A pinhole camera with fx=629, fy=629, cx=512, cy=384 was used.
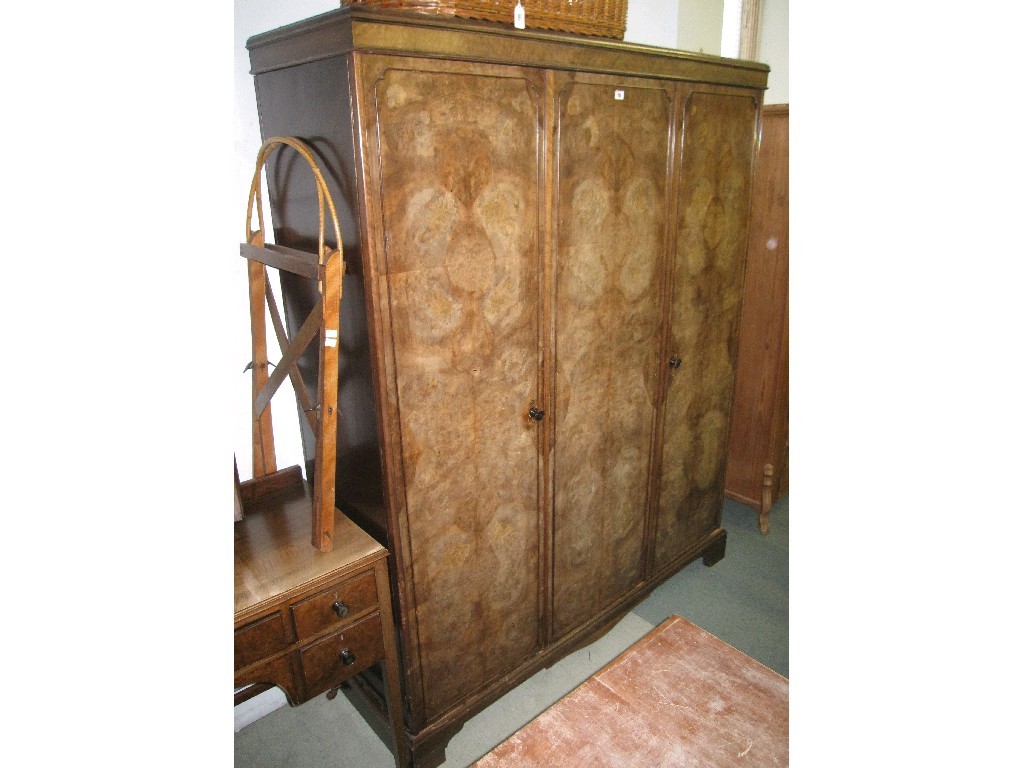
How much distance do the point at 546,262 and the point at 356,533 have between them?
3.03 feet

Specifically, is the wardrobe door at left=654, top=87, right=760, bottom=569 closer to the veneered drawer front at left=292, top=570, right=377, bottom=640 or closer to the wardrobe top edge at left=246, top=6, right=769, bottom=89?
the wardrobe top edge at left=246, top=6, right=769, bottom=89

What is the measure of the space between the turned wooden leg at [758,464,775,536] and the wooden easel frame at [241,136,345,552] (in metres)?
2.28

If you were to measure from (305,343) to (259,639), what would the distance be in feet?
2.35

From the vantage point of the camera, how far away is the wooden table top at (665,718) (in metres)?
0.90

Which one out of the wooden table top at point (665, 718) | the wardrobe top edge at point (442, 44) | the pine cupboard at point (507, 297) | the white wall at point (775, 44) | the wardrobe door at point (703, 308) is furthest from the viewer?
the white wall at point (775, 44)

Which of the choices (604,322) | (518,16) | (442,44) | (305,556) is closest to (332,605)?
(305,556)

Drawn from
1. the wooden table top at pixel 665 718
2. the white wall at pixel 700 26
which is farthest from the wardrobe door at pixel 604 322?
the white wall at pixel 700 26

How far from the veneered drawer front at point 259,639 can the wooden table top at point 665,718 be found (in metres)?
0.81

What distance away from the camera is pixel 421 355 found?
1.59 m

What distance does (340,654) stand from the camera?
166 centimetres

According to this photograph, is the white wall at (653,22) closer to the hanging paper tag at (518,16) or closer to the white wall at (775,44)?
the white wall at (775,44)

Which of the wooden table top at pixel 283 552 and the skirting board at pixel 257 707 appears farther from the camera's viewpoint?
the skirting board at pixel 257 707

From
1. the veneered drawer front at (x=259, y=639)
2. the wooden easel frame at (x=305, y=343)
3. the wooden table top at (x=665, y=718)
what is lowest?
the veneered drawer front at (x=259, y=639)

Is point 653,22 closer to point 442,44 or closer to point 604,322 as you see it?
point 604,322
